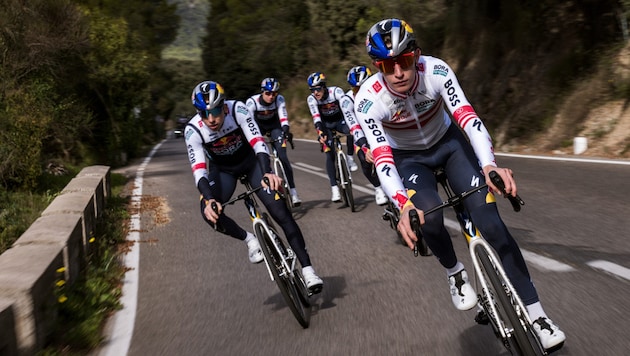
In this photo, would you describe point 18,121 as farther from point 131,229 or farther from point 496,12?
point 496,12

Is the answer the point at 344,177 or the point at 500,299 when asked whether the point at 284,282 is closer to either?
the point at 500,299

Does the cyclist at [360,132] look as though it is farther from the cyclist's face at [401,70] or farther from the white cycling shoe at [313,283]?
the cyclist's face at [401,70]

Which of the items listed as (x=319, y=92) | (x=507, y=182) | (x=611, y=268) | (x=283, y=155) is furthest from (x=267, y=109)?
(x=507, y=182)

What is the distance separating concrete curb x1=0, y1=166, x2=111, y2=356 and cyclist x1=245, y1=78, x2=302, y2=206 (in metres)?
3.53

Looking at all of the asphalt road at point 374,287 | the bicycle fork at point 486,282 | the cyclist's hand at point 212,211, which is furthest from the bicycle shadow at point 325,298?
the bicycle fork at point 486,282

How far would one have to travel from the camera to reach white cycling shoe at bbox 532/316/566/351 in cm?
334

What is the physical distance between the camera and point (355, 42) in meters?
34.8

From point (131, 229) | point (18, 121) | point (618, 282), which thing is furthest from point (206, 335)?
point (18, 121)

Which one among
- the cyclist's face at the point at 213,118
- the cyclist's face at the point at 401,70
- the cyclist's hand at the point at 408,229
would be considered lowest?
the cyclist's face at the point at 213,118

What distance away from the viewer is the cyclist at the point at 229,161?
5453 mm

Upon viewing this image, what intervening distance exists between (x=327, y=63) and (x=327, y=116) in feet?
93.4

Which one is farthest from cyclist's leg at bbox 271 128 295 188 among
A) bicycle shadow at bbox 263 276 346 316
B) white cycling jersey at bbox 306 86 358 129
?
bicycle shadow at bbox 263 276 346 316

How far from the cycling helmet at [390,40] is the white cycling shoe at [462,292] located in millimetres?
1506

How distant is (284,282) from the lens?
4914 millimetres
